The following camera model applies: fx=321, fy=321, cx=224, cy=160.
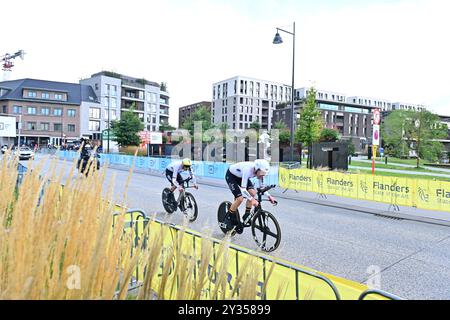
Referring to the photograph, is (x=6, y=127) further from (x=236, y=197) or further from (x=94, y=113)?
(x=94, y=113)

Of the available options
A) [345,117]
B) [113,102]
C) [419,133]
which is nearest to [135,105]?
[113,102]

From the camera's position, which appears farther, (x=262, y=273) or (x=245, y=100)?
(x=245, y=100)

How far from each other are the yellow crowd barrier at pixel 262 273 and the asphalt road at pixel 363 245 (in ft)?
0.96

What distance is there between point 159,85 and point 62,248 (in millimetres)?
88467

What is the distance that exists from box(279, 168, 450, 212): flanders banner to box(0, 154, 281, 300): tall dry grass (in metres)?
11.0

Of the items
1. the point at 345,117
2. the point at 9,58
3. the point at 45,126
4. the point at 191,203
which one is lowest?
the point at 191,203

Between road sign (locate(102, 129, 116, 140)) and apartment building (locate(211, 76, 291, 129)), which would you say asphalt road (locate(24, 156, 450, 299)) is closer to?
road sign (locate(102, 129, 116, 140))

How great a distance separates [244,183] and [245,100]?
9012cm

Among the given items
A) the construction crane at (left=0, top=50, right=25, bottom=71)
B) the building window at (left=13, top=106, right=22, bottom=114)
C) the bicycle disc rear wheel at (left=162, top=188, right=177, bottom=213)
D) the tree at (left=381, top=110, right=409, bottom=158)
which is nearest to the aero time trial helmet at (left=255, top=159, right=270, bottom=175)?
the bicycle disc rear wheel at (left=162, top=188, right=177, bottom=213)

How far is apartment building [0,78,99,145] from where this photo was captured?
200ft

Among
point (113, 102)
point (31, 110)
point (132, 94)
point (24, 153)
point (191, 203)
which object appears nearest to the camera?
point (191, 203)

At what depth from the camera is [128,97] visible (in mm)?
76688

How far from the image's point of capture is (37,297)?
1209 mm

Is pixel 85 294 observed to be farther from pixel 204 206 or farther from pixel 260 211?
pixel 204 206
